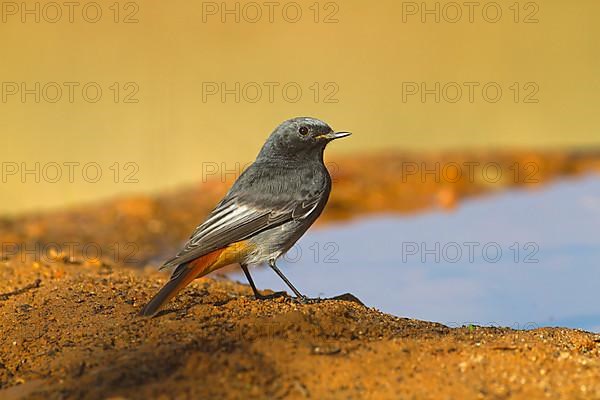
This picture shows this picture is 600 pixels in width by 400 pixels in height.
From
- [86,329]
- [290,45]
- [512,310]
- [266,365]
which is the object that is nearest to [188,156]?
[290,45]

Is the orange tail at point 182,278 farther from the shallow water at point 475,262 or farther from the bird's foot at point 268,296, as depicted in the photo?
the shallow water at point 475,262

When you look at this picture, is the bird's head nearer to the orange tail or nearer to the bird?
the bird

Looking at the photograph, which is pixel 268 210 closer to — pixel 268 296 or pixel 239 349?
pixel 268 296

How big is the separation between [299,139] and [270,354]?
7.95ft

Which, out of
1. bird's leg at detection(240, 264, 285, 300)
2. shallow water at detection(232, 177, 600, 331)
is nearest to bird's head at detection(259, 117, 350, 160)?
bird's leg at detection(240, 264, 285, 300)

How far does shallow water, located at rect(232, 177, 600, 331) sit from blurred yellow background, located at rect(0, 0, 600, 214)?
4.34 m

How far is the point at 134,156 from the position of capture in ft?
45.2

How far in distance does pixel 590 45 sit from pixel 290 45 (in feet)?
17.9

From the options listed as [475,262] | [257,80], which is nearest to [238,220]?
[475,262]

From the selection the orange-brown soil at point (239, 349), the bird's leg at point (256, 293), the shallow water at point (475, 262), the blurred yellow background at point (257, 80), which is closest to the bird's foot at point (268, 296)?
the bird's leg at point (256, 293)

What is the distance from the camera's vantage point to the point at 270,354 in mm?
4500

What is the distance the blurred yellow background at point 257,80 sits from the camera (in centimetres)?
1388

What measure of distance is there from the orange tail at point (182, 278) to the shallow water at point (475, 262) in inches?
60.7

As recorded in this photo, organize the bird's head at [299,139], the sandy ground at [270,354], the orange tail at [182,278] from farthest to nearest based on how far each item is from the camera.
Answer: the bird's head at [299,139], the orange tail at [182,278], the sandy ground at [270,354]
